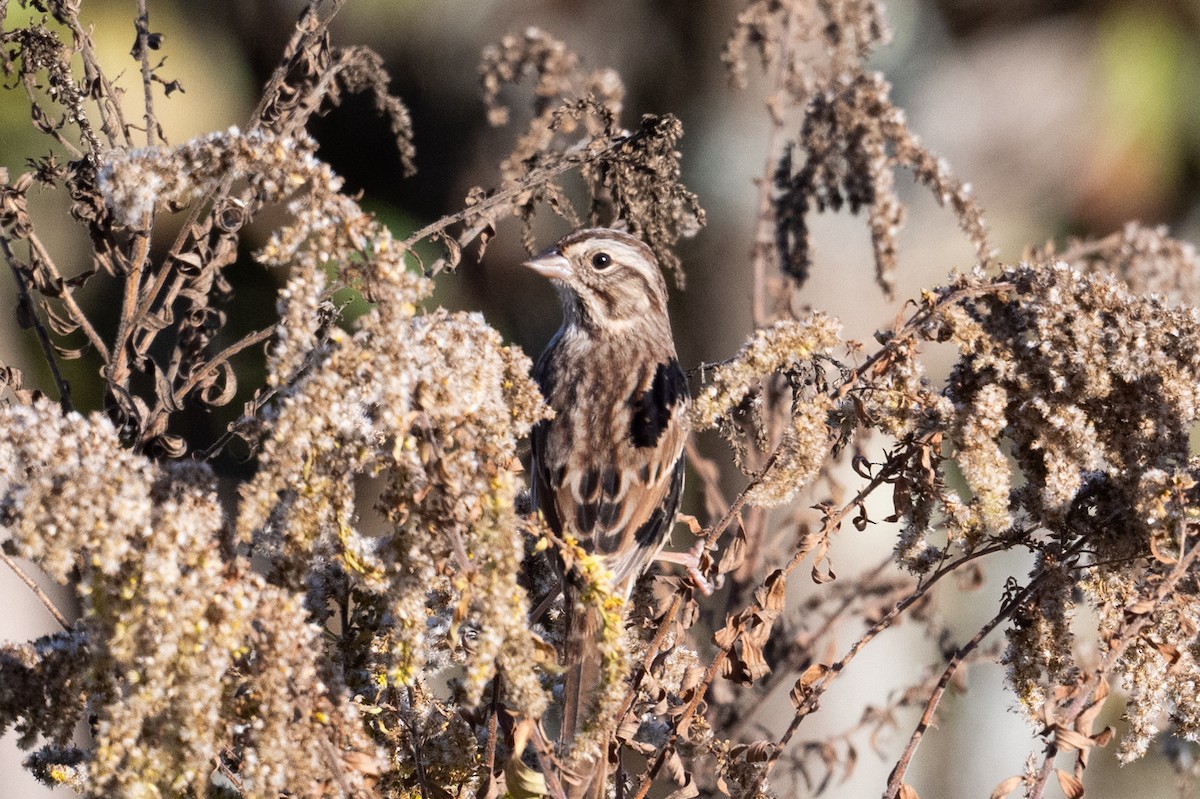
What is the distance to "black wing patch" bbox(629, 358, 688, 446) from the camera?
2834 millimetres

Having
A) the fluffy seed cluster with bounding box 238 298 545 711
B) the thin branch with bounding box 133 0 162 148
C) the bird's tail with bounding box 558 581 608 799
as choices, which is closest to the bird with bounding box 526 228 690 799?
the bird's tail with bounding box 558 581 608 799

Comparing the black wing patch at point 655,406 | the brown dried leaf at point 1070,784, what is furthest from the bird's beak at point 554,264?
the brown dried leaf at point 1070,784

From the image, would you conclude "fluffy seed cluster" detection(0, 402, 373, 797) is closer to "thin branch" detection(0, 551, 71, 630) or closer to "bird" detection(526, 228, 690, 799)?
"thin branch" detection(0, 551, 71, 630)

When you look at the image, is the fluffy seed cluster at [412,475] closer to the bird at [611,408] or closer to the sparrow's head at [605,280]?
the bird at [611,408]

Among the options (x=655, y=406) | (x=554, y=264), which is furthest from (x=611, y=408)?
(x=554, y=264)

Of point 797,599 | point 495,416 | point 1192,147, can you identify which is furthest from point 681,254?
point 495,416

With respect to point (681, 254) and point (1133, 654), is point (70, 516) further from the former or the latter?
point (681, 254)

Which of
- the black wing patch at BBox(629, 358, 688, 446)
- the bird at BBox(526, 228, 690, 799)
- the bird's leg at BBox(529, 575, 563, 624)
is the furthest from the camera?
the black wing patch at BBox(629, 358, 688, 446)

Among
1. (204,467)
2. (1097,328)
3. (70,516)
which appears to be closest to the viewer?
(70,516)

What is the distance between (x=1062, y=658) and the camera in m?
1.66

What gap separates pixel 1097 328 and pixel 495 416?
0.79 metres

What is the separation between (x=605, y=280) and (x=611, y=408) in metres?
0.50

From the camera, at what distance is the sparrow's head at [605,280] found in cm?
313

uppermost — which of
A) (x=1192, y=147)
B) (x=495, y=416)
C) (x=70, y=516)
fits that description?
(x=1192, y=147)
